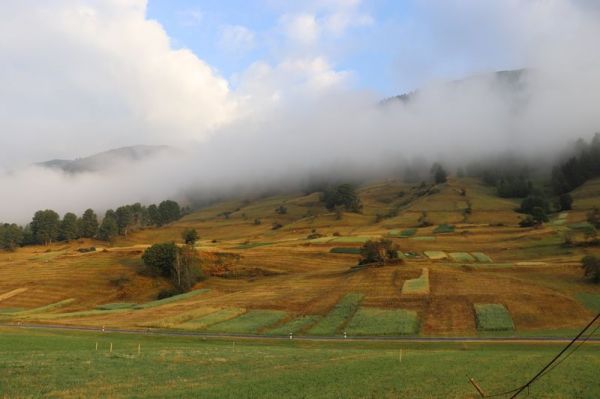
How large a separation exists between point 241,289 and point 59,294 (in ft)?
133

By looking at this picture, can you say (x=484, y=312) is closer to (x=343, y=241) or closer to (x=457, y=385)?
(x=457, y=385)

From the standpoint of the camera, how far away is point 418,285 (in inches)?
3305

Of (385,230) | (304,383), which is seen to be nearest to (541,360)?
(304,383)

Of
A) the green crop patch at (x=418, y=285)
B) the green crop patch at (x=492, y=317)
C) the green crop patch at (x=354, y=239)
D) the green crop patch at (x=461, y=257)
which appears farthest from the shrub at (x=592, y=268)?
the green crop patch at (x=354, y=239)

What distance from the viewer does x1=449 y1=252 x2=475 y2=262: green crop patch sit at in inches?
4409

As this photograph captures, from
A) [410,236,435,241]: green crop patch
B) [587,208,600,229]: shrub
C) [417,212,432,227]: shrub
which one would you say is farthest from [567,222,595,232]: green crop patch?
[417,212,432,227]: shrub

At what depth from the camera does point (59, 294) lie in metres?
105

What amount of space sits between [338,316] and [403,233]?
305ft

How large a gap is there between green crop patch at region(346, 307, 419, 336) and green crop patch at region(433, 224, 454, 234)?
8934cm

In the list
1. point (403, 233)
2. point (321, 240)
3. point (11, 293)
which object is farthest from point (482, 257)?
point (11, 293)

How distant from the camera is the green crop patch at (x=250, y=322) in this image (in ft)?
213

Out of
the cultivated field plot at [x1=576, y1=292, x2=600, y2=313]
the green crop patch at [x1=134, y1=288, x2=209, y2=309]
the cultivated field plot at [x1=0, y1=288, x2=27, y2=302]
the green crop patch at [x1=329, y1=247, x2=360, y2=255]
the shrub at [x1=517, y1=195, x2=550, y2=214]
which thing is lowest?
the cultivated field plot at [x1=576, y1=292, x2=600, y2=313]

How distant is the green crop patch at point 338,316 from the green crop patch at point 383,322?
1366 mm

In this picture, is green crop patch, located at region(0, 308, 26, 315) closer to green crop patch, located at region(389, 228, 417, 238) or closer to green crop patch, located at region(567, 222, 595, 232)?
green crop patch, located at region(389, 228, 417, 238)
